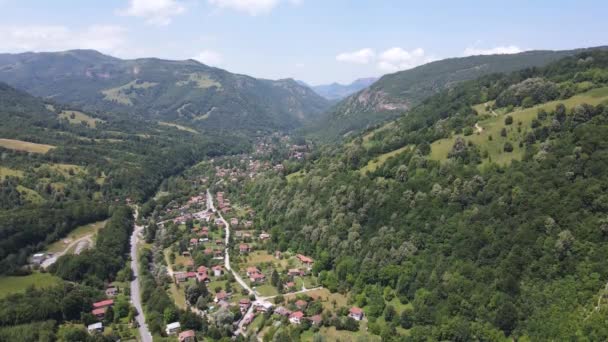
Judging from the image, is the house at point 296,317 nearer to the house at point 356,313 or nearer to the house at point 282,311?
the house at point 282,311

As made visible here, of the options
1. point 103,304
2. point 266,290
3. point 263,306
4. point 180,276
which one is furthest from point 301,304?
point 103,304

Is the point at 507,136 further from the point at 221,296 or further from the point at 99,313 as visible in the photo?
the point at 99,313

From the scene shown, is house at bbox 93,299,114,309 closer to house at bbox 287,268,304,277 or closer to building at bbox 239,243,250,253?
building at bbox 239,243,250,253

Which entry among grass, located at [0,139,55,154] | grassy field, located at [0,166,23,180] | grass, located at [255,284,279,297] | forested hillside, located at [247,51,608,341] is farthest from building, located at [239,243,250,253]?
grass, located at [0,139,55,154]

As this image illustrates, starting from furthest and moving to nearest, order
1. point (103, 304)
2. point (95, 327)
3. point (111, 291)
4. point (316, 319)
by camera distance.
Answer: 1. point (111, 291)
2. point (103, 304)
3. point (95, 327)
4. point (316, 319)

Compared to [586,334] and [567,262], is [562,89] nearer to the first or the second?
[567,262]

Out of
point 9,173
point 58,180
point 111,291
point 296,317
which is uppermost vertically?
point 9,173

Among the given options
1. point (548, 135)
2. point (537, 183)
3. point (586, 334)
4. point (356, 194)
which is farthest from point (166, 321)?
point (548, 135)
